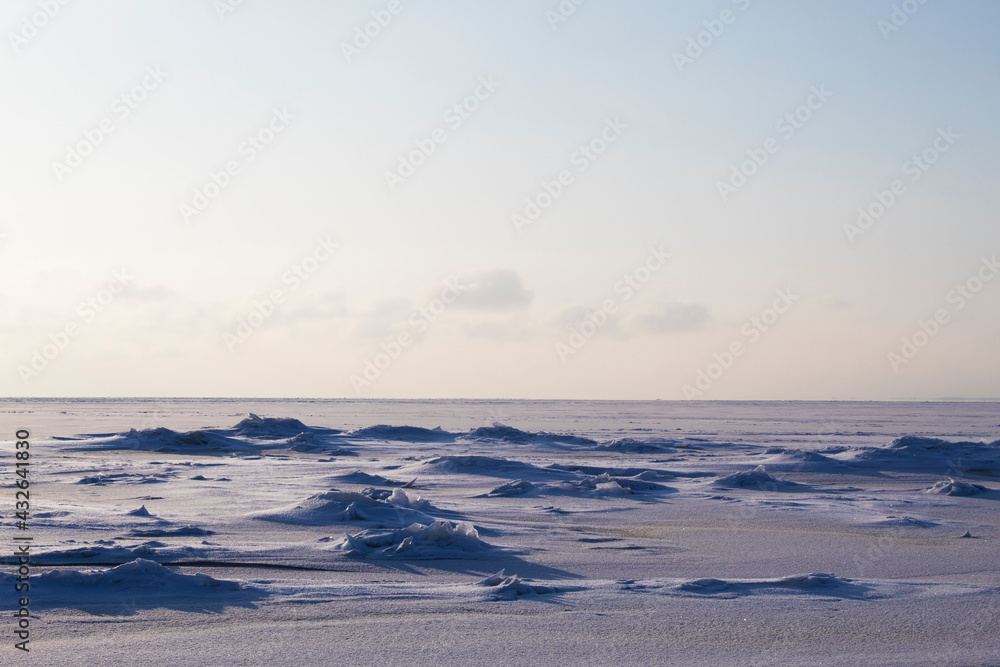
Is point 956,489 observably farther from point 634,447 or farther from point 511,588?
point 634,447

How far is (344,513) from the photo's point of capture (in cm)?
947

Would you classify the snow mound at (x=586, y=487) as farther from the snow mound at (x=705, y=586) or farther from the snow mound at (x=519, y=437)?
the snow mound at (x=519, y=437)

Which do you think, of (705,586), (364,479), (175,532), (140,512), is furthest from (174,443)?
(705,586)

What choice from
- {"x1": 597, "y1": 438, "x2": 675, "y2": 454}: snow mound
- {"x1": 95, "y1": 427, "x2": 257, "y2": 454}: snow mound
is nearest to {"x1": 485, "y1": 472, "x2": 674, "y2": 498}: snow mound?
{"x1": 597, "y1": 438, "x2": 675, "y2": 454}: snow mound

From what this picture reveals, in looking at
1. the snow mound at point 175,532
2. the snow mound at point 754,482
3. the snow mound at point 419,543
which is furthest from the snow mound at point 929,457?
the snow mound at point 175,532

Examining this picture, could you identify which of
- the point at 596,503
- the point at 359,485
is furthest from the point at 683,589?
the point at 359,485

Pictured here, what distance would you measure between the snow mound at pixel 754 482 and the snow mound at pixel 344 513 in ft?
21.3

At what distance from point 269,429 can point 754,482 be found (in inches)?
703

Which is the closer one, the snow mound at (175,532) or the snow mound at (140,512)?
the snow mound at (175,532)

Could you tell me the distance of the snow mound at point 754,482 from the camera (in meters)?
14.0

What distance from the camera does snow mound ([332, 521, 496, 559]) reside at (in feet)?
25.0

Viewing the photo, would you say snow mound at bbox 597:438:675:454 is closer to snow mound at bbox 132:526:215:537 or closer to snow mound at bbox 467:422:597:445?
snow mound at bbox 467:422:597:445

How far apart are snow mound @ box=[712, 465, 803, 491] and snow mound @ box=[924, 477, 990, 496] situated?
85.1 inches

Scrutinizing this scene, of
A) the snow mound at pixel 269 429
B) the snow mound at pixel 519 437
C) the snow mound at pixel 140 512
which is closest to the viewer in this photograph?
the snow mound at pixel 140 512
